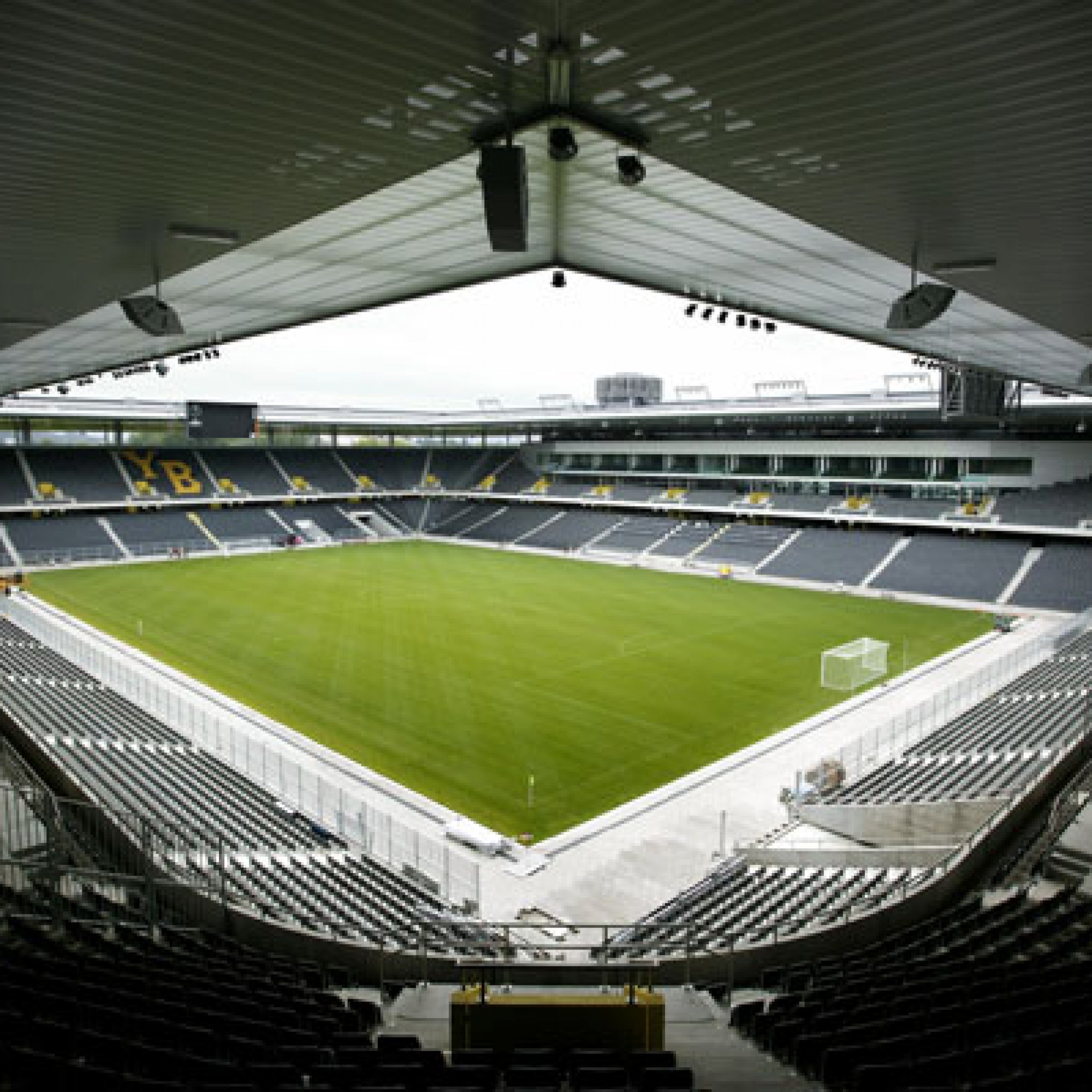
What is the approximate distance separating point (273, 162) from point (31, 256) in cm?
426

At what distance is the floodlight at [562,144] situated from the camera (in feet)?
18.0

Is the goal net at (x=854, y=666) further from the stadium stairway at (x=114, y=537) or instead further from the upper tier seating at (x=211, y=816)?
the stadium stairway at (x=114, y=537)

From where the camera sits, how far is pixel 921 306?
903 centimetres

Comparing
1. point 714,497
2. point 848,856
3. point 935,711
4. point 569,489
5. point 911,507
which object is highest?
point 569,489

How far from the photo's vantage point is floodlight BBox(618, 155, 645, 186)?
6.20 m

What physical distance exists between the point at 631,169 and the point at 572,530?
46.7 metres

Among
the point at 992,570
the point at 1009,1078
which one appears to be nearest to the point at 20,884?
the point at 1009,1078

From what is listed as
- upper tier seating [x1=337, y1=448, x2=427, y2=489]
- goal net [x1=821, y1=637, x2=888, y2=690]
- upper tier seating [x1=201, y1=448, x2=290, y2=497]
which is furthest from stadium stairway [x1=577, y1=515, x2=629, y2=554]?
goal net [x1=821, y1=637, x2=888, y2=690]

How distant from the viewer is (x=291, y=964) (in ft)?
24.2

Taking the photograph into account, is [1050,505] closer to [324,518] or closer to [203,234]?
[203,234]

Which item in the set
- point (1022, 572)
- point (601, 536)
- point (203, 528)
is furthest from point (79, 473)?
point (1022, 572)

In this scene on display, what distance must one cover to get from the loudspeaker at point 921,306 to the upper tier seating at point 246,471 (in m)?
53.1

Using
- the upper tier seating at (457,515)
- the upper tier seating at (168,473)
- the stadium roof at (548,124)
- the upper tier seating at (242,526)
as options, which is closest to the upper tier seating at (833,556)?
the upper tier seating at (457,515)

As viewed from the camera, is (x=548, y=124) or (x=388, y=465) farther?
(x=388, y=465)
